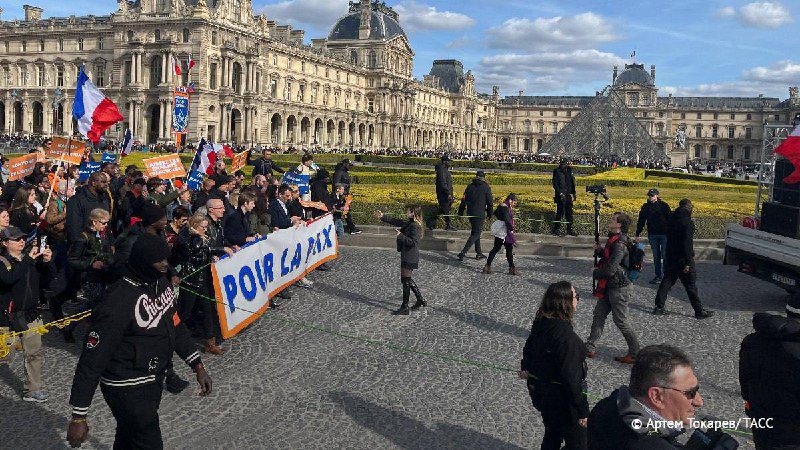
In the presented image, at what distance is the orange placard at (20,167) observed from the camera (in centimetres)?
1212

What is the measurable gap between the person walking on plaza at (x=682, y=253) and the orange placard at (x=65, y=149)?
10349 millimetres

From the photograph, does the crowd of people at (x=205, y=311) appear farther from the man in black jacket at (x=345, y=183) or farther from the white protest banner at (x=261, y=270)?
the man in black jacket at (x=345, y=183)

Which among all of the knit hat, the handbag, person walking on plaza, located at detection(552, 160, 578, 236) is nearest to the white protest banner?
the handbag

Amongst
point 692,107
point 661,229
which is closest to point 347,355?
point 661,229

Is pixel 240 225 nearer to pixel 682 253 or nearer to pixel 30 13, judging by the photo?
pixel 682 253

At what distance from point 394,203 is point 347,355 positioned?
9.38 metres

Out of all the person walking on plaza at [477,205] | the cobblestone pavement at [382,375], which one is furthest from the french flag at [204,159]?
the person walking on plaza at [477,205]

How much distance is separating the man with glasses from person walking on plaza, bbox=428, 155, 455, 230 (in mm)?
11864

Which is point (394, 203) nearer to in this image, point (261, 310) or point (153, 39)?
point (261, 310)

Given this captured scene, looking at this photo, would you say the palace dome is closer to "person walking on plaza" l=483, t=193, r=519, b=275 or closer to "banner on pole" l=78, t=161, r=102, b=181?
"banner on pole" l=78, t=161, r=102, b=181

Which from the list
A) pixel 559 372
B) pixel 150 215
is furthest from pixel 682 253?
pixel 150 215

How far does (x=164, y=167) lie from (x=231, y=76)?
4850cm

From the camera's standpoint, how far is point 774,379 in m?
3.59

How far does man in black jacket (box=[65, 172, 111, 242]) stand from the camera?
8.21 metres
